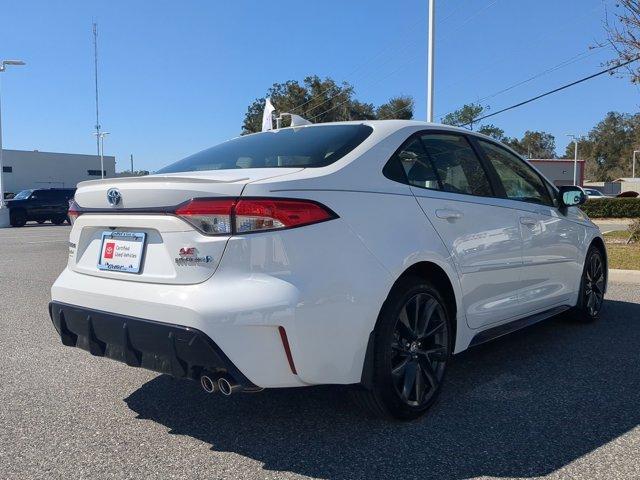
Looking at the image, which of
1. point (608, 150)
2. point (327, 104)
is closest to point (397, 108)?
point (327, 104)

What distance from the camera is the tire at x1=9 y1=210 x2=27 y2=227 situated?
91.5 feet

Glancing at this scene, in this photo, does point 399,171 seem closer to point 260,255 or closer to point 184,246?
point 260,255

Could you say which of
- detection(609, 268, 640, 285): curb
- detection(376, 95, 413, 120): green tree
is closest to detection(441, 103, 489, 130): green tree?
detection(376, 95, 413, 120): green tree

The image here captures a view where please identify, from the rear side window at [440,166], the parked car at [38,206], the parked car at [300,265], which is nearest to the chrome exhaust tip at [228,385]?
the parked car at [300,265]

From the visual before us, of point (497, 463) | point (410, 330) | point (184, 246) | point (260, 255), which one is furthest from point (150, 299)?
point (497, 463)

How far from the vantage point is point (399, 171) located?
11.2ft

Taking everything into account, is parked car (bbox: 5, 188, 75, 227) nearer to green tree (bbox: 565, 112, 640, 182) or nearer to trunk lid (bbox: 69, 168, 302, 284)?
trunk lid (bbox: 69, 168, 302, 284)

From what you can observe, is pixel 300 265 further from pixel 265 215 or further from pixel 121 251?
pixel 121 251

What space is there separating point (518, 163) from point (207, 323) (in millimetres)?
3121

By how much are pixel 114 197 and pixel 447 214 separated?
74.1 inches

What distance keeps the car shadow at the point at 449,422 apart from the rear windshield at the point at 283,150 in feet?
4.65

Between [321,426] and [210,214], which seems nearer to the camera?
[210,214]

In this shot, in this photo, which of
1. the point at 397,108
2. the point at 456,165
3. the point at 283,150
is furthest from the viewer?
the point at 397,108

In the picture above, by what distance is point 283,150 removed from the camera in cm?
352
